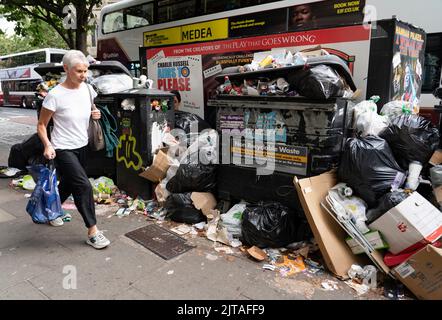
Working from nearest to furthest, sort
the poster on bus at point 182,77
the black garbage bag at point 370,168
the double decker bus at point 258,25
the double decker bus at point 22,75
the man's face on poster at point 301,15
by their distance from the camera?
the black garbage bag at point 370,168 → the double decker bus at point 258,25 → the man's face on poster at point 301,15 → the poster on bus at point 182,77 → the double decker bus at point 22,75

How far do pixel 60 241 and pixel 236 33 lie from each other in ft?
14.5

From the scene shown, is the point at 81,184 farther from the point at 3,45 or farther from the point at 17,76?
the point at 3,45

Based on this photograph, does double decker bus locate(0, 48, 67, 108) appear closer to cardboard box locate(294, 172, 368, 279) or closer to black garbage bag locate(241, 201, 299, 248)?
black garbage bag locate(241, 201, 299, 248)

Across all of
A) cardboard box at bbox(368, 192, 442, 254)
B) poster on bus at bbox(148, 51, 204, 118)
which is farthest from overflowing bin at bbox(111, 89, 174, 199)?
cardboard box at bbox(368, 192, 442, 254)

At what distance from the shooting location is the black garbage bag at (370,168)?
107 inches

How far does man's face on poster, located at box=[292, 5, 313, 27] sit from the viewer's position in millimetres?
5148

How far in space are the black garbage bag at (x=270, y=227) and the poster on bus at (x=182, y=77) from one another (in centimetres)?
341

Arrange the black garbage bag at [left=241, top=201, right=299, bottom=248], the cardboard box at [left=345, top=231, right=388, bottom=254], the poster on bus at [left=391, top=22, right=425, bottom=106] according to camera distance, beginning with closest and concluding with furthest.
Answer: the cardboard box at [left=345, top=231, right=388, bottom=254] → the black garbage bag at [left=241, top=201, right=299, bottom=248] → the poster on bus at [left=391, top=22, right=425, bottom=106]

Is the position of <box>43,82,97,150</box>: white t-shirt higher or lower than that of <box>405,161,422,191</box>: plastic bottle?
higher

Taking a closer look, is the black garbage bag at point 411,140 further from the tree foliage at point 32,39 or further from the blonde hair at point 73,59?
the tree foliage at point 32,39

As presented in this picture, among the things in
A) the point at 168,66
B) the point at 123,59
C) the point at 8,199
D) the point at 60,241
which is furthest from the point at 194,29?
the point at 60,241

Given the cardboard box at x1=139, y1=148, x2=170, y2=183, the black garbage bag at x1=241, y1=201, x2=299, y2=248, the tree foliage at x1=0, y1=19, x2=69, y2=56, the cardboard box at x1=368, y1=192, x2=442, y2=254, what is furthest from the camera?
the tree foliage at x1=0, y1=19, x2=69, y2=56

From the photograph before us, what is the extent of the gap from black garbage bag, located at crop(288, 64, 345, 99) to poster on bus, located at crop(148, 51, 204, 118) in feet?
10.9

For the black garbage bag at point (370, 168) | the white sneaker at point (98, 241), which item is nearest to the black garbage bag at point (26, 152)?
the white sneaker at point (98, 241)
